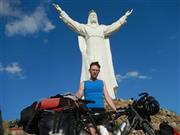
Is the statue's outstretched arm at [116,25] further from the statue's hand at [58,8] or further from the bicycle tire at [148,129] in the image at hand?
the bicycle tire at [148,129]

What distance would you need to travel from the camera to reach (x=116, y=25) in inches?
1078

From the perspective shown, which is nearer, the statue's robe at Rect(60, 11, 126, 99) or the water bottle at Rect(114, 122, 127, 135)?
the water bottle at Rect(114, 122, 127, 135)

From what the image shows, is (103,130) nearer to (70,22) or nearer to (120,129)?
(120,129)

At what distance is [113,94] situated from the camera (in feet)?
88.4

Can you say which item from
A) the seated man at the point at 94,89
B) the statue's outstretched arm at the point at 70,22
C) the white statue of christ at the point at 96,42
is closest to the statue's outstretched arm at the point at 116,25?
the white statue of christ at the point at 96,42

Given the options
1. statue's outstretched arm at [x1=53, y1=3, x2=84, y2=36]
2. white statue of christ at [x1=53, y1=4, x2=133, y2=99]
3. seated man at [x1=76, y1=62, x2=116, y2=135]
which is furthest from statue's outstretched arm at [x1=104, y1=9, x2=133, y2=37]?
seated man at [x1=76, y1=62, x2=116, y2=135]

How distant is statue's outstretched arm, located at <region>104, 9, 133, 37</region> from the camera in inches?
1069

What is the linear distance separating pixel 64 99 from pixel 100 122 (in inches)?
22.0

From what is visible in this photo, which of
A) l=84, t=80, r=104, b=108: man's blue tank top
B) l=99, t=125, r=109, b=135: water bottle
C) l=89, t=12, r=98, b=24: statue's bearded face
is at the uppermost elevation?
l=89, t=12, r=98, b=24: statue's bearded face

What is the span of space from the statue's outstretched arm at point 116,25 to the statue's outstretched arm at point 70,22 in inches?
54.4

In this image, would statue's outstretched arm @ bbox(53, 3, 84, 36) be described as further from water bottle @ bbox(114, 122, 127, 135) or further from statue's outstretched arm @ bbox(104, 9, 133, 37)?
water bottle @ bbox(114, 122, 127, 135)

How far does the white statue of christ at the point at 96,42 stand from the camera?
1061 inches

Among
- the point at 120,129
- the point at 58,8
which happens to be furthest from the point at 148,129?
the point at 58,8

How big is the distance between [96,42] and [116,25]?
4.43 ft
